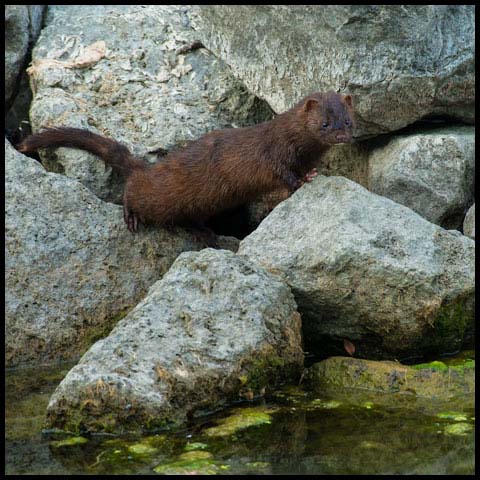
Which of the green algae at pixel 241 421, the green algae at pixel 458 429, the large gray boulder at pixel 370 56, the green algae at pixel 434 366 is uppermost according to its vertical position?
the large gray boulder at pixel 370 56

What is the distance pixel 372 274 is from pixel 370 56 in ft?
8.21

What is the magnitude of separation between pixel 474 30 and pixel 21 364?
5165 mm

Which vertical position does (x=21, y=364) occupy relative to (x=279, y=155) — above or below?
below

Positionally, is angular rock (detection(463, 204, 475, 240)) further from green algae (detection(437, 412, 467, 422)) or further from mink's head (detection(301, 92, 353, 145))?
green algae (detection(437, 412, 467, 422))

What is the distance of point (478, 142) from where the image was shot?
9.59 m

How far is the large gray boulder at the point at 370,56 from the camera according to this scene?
9.09 meters

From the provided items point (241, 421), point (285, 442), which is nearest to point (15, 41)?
point (241, 421)

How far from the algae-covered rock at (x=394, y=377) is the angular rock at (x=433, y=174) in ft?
7.77

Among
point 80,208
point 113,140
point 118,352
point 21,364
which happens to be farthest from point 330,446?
point 113,140

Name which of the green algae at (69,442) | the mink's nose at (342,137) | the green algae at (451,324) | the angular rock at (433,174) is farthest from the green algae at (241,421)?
the angular rock at (433,174)

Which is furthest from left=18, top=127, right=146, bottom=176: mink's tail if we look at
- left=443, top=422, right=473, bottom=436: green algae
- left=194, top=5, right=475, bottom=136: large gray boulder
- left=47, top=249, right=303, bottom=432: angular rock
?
left=443, top=422, right=473, bottom=436: green algae

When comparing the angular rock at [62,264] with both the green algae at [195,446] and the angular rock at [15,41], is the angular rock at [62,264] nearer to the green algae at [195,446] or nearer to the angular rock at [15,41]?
the angular rock at [15,41]

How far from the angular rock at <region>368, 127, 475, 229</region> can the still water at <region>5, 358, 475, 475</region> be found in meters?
2.85

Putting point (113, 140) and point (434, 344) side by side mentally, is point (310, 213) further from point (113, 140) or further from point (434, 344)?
point (113, 140)
